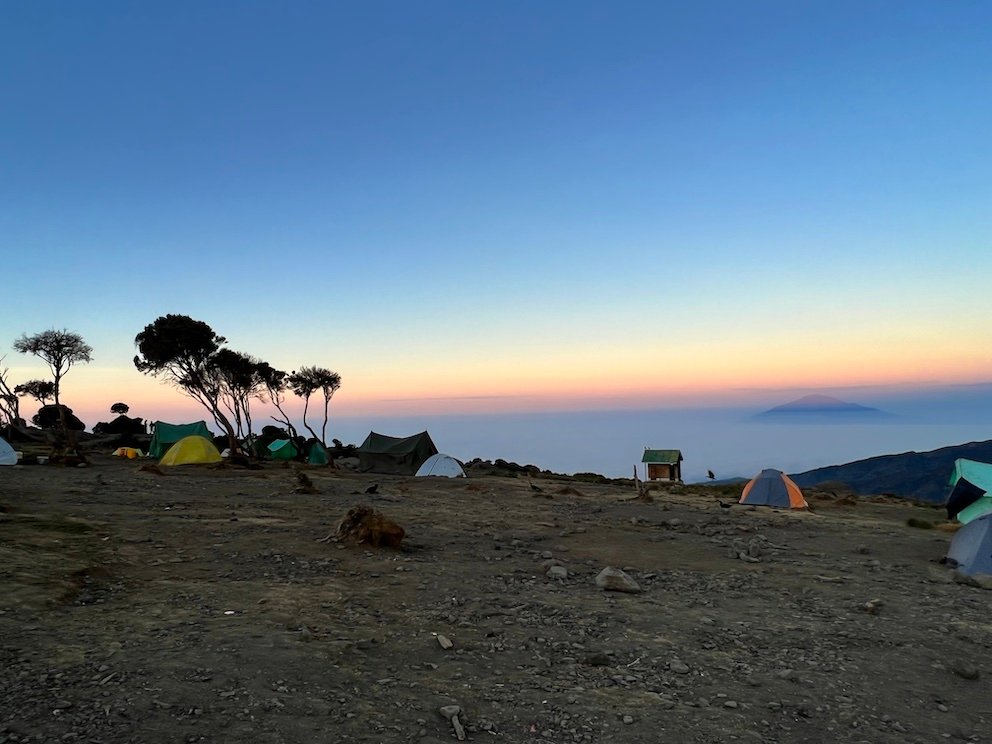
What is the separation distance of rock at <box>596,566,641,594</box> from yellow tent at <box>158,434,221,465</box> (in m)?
31.1

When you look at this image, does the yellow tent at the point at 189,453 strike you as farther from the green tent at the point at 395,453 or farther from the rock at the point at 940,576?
the rock at the point at 940,576

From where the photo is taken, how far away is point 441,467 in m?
38.0

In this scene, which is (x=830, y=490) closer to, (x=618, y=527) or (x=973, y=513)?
(x=973, y=513)

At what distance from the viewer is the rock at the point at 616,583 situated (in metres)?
10.6

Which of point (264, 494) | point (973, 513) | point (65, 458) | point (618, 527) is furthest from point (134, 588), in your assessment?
point (65, 458)

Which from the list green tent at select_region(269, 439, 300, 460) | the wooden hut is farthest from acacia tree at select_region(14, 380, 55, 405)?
the wooden hut

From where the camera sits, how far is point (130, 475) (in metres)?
26.8

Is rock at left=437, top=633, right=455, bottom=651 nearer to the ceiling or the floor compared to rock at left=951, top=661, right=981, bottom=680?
nearer to the ceiling

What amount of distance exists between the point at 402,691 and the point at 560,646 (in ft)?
7.38

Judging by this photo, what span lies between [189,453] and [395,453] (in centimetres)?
1142

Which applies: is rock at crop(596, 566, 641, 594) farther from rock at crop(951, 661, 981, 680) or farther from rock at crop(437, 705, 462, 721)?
rock at crop(437, 705, 462, 721)

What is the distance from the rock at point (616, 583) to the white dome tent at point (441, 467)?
2666cm

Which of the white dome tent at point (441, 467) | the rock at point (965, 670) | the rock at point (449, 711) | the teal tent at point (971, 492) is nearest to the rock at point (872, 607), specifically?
the rock at point (965, 670)

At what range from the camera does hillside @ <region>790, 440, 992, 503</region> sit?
5444 cm
